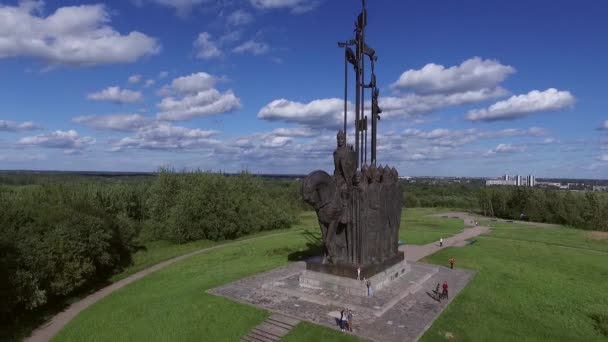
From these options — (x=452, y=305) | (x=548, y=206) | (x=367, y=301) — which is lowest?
(x=452, y=305)

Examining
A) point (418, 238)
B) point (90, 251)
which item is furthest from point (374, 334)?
point (418, 238)

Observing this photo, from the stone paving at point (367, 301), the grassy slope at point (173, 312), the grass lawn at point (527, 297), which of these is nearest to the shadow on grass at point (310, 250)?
the grassy slope at point (173, 312)

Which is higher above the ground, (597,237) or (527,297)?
(597,237)

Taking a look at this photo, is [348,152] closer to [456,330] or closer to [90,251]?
[456,330]

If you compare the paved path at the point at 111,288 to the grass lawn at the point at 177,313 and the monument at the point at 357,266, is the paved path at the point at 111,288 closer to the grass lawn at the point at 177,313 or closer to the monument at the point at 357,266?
the grass lawn at the point at 177,313

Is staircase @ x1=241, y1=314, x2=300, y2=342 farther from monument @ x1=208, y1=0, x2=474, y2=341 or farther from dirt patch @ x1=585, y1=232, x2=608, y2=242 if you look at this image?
dirt patch @ x1=585, y1=232, x2=608, y2=242

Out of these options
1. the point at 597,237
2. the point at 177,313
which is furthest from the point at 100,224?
the point at 597,237

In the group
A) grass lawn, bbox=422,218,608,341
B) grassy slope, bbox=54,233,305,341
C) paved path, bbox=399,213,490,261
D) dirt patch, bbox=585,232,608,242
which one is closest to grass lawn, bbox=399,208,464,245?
paved path, bbox=399,213,490,261

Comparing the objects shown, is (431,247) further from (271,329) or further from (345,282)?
(271,329)
